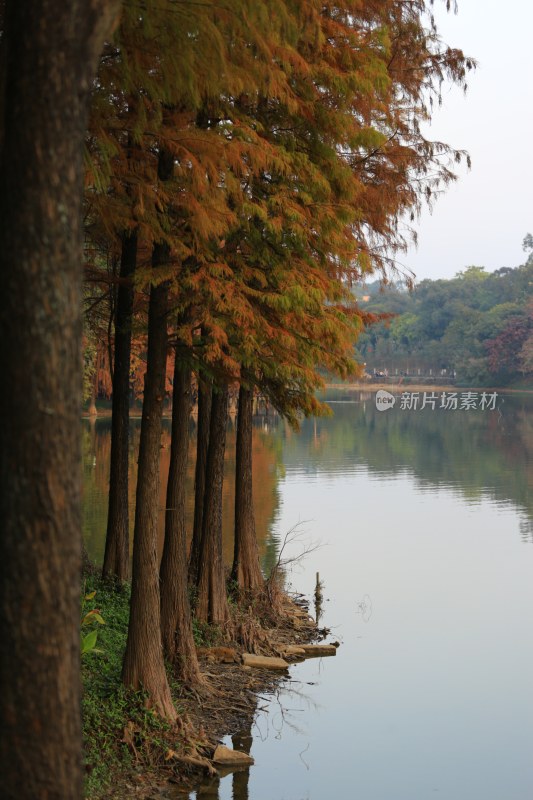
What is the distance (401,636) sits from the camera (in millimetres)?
17328

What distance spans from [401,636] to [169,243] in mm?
9678

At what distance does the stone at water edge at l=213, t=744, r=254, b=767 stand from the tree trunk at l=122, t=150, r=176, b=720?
0.64 metres

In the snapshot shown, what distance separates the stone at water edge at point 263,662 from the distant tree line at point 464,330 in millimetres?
77274

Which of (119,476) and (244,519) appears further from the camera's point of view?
(244,519)

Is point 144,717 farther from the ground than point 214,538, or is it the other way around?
point 214,538

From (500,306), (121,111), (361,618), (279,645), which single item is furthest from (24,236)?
(500,306)

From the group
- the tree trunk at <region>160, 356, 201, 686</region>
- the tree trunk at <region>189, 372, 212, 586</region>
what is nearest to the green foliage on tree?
the tree trunk at <region>189, 372, 212, 586</region>

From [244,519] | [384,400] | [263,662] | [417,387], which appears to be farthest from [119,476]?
[417,387]

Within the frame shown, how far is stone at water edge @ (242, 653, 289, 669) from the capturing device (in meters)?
13.3

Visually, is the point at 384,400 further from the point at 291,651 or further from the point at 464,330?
the point at 291,651

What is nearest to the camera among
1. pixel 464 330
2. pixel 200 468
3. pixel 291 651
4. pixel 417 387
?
pixel 291 651

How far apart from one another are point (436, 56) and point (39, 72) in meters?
12.3

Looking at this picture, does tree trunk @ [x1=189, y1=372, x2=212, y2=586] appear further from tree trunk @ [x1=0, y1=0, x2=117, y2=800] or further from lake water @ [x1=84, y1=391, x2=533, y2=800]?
tree trunk @ [x1=0, y1=0, x2=117, y2=800]

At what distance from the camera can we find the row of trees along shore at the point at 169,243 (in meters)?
3.99
